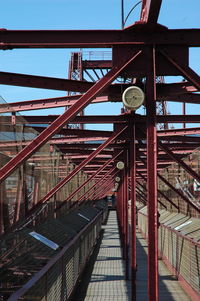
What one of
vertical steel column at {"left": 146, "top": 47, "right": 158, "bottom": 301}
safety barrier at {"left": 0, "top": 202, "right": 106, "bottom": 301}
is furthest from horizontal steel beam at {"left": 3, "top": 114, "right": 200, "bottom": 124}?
vertical steel column at {"left": 146, "top": 47, "right": 158, "bottom": 301}

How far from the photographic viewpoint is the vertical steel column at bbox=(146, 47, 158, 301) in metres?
7.45

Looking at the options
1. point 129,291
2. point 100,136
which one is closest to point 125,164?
point 100,136

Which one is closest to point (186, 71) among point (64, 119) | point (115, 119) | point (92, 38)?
point (92, 38)

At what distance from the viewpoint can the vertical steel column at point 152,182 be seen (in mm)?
7453

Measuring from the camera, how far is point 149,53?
7.68 meters

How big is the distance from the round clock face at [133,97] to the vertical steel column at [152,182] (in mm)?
159

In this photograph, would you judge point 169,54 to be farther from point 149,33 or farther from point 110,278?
point 110,278

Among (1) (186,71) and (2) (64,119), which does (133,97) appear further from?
(2) (64,119)

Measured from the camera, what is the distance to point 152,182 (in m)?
7.66

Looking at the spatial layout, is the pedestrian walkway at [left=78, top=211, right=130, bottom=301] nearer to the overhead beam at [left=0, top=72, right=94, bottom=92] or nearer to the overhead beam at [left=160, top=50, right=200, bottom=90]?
the overhead beam at [left=0, top=72, right=94, bottom=92]

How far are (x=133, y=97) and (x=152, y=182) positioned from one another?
1.37 m

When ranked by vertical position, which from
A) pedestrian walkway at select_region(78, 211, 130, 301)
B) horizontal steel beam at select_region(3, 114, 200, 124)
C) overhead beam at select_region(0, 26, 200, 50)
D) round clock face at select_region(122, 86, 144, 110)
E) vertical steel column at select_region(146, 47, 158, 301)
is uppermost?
overhead beam at select_region(0, 26, 200, 50)

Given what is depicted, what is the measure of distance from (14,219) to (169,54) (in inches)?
161

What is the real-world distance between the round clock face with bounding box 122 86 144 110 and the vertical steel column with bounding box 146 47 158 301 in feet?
0.52
